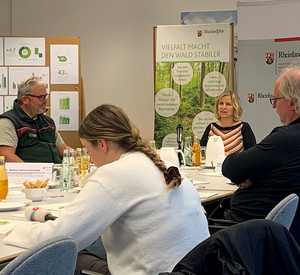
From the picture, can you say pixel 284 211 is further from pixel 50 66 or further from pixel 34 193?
pixel 50 66

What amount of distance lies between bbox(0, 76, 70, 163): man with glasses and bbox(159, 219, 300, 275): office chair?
362 cm

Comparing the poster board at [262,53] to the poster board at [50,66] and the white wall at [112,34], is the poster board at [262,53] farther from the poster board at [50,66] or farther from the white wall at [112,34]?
the poster board at [50,66]

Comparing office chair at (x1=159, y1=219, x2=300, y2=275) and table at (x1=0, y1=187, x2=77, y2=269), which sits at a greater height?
office chair at (x1=159, y1=219, x2=300, y2=275)

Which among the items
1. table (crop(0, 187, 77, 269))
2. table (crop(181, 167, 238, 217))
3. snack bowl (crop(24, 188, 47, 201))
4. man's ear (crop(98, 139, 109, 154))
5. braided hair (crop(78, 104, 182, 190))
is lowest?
table (crop(181, 167, 238, 217))

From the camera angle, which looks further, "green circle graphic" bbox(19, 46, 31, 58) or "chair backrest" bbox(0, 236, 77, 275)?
"green circle graphic" bbox(19, 46, 31, 58)

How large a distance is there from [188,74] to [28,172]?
4102 millimetres

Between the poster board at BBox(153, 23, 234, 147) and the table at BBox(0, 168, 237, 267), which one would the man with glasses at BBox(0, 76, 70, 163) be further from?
the poster board at BBox(153, 23, 234, 147)

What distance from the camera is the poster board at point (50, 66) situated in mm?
7574

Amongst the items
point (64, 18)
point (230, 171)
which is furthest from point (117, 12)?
point (230, 171)

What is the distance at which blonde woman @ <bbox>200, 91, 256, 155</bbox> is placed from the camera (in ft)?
18.3

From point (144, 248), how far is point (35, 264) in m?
0.81

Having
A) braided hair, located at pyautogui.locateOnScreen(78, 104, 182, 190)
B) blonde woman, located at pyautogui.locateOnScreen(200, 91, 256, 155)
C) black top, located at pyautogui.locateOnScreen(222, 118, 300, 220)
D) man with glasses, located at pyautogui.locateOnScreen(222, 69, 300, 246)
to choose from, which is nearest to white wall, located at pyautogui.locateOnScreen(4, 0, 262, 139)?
blonde woman, located at pyautogui.locateOnScreen(200, 91, 256, 155)

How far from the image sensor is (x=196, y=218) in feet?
7.40

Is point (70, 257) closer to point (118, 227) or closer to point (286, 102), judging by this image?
point (118, 227)
